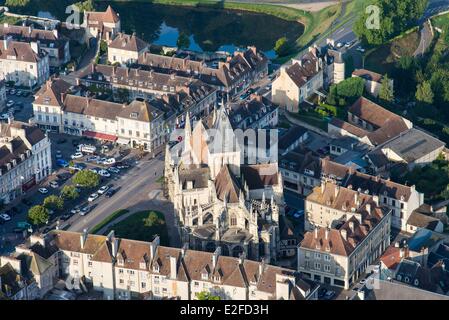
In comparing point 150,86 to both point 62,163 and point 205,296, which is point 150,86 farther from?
point 205,296

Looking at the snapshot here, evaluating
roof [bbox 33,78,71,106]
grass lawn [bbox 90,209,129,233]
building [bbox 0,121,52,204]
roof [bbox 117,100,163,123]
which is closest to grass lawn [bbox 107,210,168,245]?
grass lawn [bbox 90,209,129,233]

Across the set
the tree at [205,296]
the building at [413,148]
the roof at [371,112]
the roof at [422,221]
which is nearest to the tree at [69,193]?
the tree at [205,296]

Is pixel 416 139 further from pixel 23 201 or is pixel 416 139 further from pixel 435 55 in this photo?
pixel 23 201

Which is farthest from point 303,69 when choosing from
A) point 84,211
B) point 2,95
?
point 84,211

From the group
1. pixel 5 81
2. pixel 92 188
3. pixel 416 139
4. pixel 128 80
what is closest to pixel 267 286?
pixel 92 188

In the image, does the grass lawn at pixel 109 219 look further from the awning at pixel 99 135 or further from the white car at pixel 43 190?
the awning at pixel 99 135

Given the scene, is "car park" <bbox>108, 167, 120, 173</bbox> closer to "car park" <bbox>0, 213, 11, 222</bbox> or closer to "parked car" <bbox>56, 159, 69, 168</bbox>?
"parked car" <bbox>56, 159, 69, 168</bbox>
